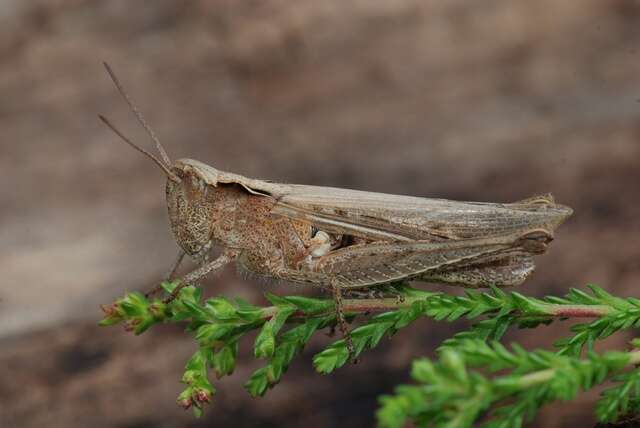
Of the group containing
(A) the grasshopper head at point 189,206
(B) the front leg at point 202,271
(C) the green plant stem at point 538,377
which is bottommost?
(B) the front leg at point 202,271

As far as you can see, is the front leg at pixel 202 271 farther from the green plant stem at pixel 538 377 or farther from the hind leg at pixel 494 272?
the green plant stem at pixel 538 377

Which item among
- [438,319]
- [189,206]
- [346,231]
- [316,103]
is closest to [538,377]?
[438,319]

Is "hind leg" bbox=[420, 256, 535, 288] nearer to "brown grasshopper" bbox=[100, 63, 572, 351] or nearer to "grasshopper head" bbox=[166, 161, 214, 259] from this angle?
"brown grasshopper" bbox=[100, 63, 572, 351]

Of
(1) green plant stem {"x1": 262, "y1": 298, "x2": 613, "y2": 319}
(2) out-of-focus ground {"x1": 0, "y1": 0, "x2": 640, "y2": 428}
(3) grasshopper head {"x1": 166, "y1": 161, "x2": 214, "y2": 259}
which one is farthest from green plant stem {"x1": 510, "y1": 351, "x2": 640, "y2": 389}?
(2) out-of-focus ground {"x1": 0, "y1": 0, "x2": 640, "y2": 428}

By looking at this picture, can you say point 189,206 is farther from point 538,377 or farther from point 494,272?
point 538,377

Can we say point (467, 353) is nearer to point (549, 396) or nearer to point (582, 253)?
point (549, 396)

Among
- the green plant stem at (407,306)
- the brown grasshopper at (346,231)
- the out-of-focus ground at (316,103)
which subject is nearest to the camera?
the green plant stem at (407,306)

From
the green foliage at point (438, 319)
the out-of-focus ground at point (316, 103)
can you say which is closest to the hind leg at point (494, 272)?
the green foliage at point (438, 319)

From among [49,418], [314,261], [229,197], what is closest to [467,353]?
[314,261]

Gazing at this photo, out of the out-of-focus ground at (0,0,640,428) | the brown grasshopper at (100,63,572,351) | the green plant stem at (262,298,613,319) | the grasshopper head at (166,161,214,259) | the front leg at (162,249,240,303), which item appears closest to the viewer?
the green plant stem at (262,298,613,319)
